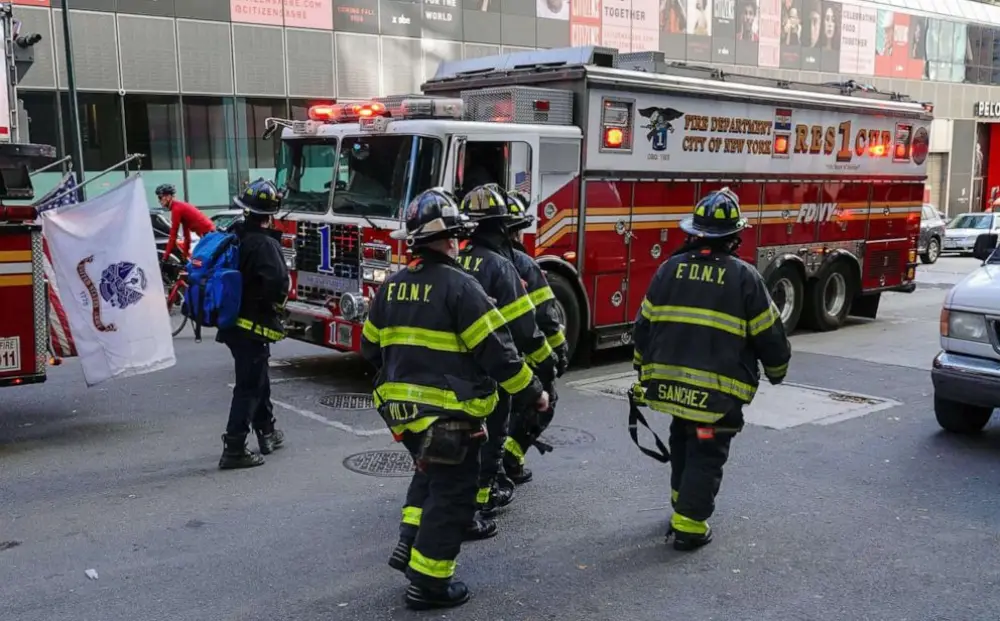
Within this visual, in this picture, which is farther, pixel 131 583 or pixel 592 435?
pixel 592 435

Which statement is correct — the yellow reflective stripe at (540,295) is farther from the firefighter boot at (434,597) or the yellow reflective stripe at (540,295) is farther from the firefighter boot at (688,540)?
the firefighter boot at (434,597)

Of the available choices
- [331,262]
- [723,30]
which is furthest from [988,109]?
[331,262]

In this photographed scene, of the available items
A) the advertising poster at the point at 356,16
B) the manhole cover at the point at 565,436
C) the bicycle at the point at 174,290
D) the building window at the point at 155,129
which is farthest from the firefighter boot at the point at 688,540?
the advertising poster at the point at 356,16

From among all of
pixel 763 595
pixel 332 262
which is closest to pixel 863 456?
pixel 763 595

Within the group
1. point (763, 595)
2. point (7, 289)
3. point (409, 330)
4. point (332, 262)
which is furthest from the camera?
point (332, 262)

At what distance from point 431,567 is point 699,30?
31.7 m

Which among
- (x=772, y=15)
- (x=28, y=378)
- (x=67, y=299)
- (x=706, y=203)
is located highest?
(x=772, y=15)

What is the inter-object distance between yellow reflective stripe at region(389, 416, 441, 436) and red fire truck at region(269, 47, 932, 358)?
13.4ft

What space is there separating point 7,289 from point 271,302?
2.03 metres

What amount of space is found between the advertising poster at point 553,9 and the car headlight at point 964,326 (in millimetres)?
23380

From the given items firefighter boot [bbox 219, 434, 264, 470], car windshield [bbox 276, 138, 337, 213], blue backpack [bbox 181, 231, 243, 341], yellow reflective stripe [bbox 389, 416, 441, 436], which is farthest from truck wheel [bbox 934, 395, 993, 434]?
car windshield [bbox 276, 138, 337, 213]

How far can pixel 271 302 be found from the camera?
6141 mm

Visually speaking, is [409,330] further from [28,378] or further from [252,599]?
[28,378]

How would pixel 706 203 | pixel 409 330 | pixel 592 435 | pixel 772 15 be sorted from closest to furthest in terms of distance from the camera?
1. pixel 409 330
2. pixel 706 203
3. pixel 592 435
4. pixel 772 15
